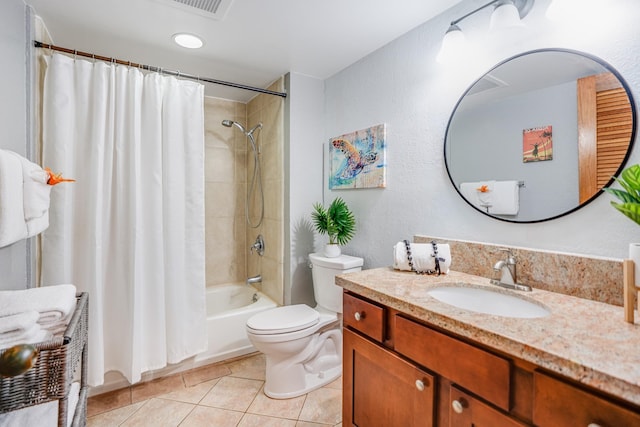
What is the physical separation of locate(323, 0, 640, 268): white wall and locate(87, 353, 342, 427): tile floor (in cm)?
95

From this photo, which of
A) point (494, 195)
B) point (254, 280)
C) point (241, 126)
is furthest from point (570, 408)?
point (241, 126)

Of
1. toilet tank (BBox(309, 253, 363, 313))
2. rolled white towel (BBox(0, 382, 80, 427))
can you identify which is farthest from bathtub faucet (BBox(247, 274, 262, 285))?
rolled white towel (BBox(0, 382, 80, 427))

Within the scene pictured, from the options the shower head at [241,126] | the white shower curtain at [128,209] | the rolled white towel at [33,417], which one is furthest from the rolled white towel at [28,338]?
the shower head at [241,126]

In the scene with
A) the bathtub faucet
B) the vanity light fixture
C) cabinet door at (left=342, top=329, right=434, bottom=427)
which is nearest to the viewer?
cabinet door at (left=342, top=329, right=434, bottom=427)

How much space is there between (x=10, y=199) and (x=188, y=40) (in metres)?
1.43

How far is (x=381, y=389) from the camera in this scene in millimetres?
1149

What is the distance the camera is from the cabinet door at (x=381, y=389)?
987 mm

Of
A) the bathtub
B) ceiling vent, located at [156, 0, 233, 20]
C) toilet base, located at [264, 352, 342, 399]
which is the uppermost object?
ceiling vent, located at [156, 0, 233, 20]

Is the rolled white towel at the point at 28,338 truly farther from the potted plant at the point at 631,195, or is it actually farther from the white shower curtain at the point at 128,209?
the potted plant at the point at 631,195

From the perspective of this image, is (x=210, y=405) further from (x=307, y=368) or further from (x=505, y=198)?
(x=505, y=198)

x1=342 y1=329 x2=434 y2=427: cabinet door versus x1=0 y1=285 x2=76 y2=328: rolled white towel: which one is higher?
x1=0 y1=285 x2=76 y2=328: rolled white towel

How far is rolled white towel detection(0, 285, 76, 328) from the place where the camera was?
902mm

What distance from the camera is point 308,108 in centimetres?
244

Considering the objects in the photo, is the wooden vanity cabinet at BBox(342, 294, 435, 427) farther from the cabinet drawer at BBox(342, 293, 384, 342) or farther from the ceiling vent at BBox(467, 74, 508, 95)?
the ceiling vent at BBox(467, 74, 508, 95)
